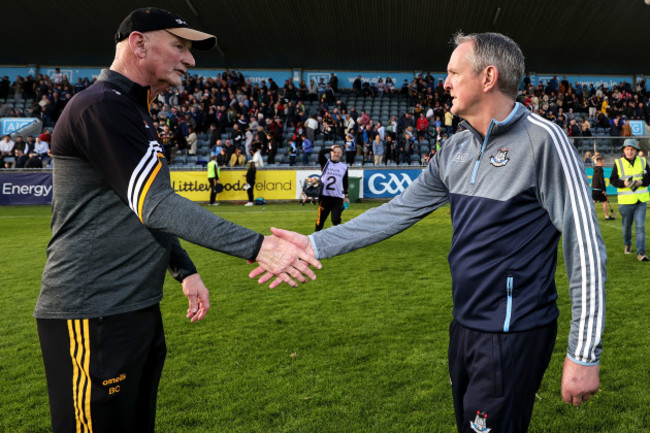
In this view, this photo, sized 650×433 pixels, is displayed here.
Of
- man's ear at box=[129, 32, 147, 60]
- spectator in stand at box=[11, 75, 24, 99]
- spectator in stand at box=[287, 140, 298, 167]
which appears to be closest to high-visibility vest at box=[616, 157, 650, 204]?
man's ear at box=[129, 32, 147, 60]

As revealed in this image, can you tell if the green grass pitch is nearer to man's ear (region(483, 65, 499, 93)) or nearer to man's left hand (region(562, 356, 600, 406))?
man's left hand (region(562, 356, 600, 406))

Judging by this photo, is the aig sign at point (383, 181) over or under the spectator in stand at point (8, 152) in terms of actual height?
under

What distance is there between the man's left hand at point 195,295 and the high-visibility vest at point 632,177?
9.08 meters

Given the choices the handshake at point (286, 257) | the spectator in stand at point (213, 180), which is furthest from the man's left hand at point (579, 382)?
the spectator in stand at point (213, 180)

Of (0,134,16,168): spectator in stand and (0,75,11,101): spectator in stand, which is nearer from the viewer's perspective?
(0,134,16,168): spectator in stand

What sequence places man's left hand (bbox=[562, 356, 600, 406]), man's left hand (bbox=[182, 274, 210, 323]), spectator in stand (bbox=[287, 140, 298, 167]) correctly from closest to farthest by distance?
man's left hand (bbox=[562, 356, 600, 406])
man's left hand (bbox=[182, 274, 210, 323])
spectator in stand (bbox=[287, 140, 298, 167])

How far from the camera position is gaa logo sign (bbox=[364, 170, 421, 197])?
885 inches

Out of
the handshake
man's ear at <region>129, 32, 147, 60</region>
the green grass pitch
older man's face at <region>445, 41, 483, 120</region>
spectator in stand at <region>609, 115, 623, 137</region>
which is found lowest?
the green grass pitch

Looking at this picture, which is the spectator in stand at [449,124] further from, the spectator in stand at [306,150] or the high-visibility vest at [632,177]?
the high-visibility vest at [632,177]

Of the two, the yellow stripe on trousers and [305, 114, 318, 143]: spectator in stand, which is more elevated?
[305, 114, 318, 143]: spectator in stand

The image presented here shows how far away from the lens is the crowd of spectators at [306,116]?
2442cm

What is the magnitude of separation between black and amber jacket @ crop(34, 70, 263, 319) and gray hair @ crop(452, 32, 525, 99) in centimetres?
126

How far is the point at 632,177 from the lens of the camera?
30.4ft

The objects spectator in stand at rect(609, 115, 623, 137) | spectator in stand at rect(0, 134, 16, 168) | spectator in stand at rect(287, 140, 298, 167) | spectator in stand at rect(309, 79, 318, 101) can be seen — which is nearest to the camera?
spectator in stand at rect(0, 134, 16, 168)
